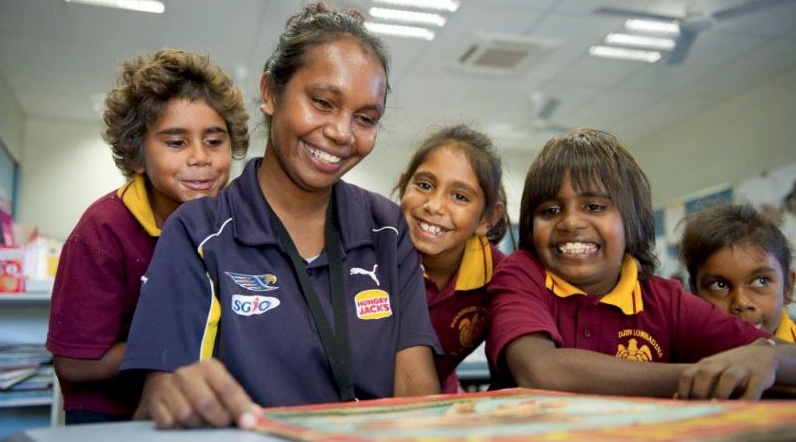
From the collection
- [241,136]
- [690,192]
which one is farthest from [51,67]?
[690,192]

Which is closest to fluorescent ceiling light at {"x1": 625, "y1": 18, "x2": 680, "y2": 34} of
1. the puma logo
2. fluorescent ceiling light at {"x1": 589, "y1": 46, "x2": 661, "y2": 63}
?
fluorescent ceiling light at {"x1": 589, "y1": 46, "x2": 661, "y2": 63}

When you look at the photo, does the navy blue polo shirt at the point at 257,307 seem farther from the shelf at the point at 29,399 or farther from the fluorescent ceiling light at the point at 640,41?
the fluorescent ceiling light at the point at 640,41

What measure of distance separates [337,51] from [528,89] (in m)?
5.37

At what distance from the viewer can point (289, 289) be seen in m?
1.13

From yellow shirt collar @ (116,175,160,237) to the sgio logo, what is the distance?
44cm

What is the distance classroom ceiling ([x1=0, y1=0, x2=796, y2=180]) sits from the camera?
15.7ft

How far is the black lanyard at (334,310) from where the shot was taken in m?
1.08

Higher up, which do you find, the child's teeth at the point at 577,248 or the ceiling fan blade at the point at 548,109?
the ceiling fan blade at the point at 548,109

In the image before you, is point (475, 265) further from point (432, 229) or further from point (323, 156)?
point (323, 156)

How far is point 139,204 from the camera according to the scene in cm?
149

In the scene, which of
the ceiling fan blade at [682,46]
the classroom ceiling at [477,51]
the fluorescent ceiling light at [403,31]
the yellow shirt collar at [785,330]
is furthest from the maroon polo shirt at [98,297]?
the ceiling fan blade at [682,46]

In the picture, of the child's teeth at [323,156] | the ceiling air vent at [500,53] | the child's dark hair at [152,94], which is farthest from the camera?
the ceiling air vent at [500,53]

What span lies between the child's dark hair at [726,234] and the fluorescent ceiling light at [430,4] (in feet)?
10.1

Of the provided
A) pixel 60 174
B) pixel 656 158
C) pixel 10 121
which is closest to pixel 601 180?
pixel 10 121
